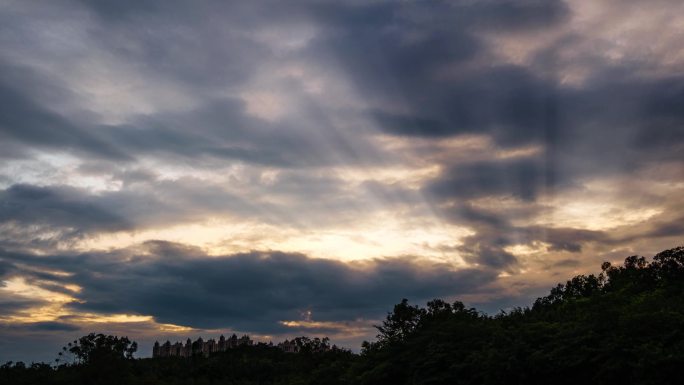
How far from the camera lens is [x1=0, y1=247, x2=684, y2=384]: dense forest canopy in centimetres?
1675

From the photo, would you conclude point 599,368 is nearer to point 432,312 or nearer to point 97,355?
point 432,312

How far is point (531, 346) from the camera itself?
1988cm

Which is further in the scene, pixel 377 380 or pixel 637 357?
pixel 377 380

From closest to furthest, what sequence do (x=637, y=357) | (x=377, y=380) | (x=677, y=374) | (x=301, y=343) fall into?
(x=677, y=374) → (x=637, y=357) → (x=377, y=380) → (x=301, y=343)

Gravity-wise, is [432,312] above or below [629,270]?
below

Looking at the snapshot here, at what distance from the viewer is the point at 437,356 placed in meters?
22.1

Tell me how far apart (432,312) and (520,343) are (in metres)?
11.2

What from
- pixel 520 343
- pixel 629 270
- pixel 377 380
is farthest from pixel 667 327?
pixel 629 270

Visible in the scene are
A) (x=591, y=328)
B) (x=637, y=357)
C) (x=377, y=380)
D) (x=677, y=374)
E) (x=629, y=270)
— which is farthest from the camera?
(x=629, y=270)

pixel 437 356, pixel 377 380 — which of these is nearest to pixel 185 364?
pixel 377 380

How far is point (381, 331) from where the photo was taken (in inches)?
1210

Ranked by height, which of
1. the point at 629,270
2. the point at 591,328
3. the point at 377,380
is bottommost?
the point at 377,380

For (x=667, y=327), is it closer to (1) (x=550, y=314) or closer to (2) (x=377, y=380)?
(1) (x=550, y=314)

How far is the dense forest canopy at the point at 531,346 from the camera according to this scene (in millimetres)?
16750
